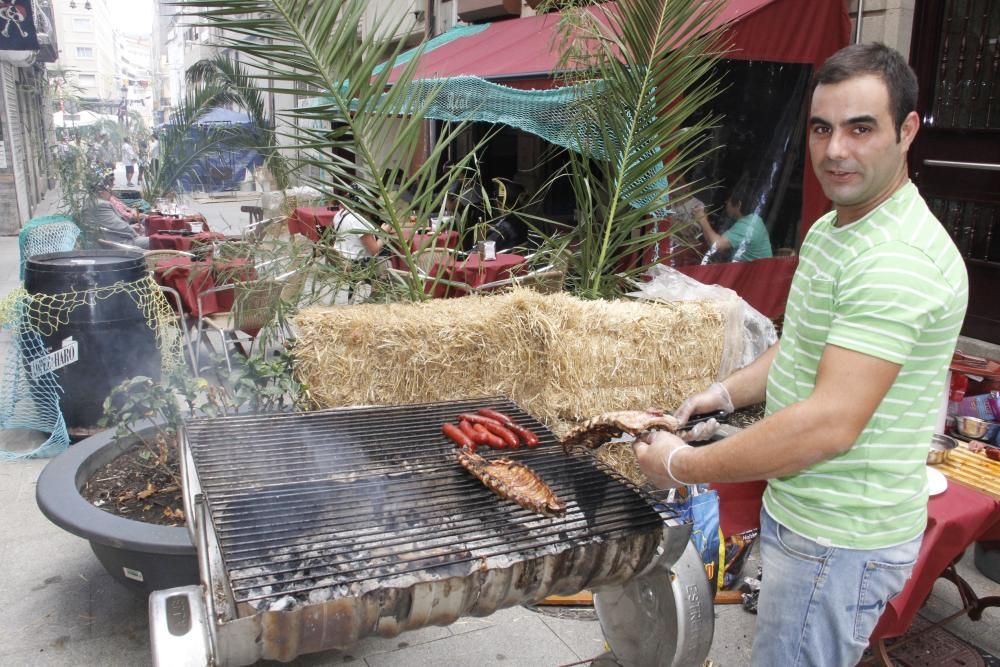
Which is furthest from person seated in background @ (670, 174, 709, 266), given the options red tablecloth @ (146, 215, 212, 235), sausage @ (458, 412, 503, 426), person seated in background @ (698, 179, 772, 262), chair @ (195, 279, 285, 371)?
red tablecloth @ (146, 215, 212, 235)

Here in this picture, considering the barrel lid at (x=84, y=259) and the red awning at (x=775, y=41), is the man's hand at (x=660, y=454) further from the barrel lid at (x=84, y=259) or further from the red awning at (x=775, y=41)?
the barrel lid at (x=84, y=259)

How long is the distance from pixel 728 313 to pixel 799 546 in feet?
10.1

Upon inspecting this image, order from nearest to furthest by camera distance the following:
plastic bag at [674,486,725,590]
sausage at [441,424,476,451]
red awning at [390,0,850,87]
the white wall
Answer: sausage at [441,424,476,451]
plastic bag at [674,486,725,590]
red awning at [390,0,850,87]
the white wall

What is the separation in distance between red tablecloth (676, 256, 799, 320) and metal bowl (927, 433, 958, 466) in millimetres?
3055

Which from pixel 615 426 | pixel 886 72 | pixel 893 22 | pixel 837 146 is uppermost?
pixel 893 22

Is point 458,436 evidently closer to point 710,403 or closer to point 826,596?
point 710,403

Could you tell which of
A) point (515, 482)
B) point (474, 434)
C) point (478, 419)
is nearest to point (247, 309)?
point (478, 419)

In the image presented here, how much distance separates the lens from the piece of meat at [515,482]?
7.92 ft

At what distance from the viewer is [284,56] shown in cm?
410

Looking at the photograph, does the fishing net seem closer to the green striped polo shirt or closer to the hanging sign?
the green striped polo shirt

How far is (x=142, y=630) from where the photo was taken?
3553 millimetres

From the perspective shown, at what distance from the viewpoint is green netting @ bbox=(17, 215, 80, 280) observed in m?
7.52

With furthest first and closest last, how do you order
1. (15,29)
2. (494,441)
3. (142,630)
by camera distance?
(15,29) → (142,630) → (494,441)

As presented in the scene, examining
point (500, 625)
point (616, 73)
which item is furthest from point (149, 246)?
point (500, 625)
